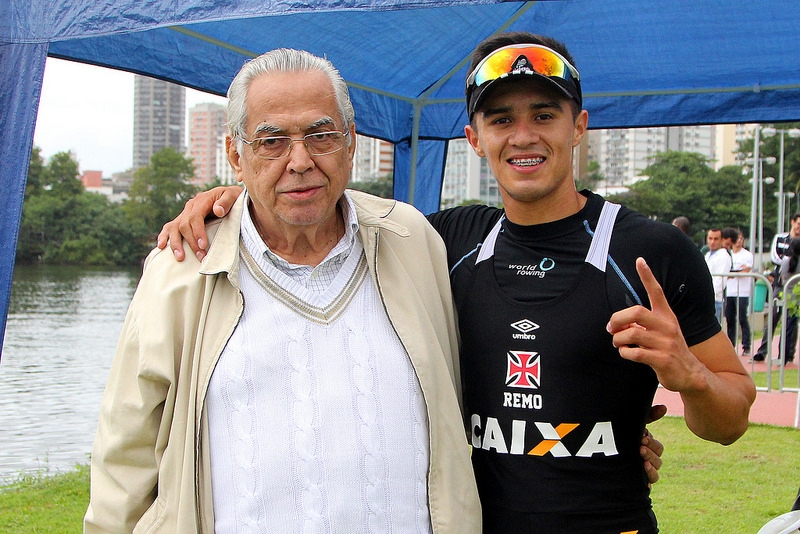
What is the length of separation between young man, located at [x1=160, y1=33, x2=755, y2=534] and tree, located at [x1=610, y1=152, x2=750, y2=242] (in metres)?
62.2

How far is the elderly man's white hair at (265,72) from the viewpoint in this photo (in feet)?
6.73

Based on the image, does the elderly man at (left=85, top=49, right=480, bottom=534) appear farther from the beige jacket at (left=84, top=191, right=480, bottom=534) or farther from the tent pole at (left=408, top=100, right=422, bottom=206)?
the tent pole at (left=408, top=100, right=422, bottom=206)

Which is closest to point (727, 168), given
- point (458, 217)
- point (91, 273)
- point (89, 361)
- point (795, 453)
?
point (91, 273)

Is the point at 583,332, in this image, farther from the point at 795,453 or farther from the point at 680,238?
the point at 795,453

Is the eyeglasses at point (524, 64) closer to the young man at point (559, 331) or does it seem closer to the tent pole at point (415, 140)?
the young man at point (559, 331)

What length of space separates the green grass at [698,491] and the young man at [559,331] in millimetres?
3032

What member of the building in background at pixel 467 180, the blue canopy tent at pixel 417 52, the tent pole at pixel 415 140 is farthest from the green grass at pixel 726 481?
the building in background at pixel 467 180

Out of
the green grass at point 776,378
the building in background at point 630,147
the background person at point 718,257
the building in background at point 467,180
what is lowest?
the green grass at point 776,378

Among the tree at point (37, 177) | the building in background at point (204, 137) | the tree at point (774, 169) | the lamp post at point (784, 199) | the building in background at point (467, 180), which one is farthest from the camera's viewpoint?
the building in background at point (204, 137)

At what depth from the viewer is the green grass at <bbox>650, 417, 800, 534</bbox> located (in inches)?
194

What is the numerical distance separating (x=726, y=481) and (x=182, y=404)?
4.81 metres

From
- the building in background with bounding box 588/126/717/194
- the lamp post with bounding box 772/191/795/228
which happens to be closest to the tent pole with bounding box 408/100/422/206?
the lamp post with bounding box 772/191/795/228

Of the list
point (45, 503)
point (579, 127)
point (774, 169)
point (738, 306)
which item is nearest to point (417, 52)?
point (579, 127)

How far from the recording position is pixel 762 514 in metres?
4.99
